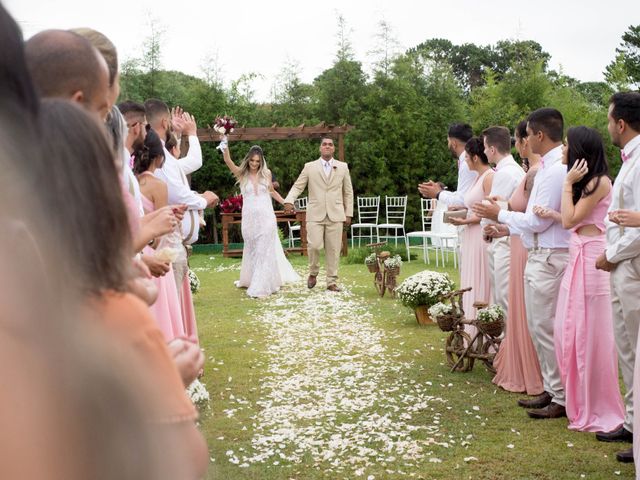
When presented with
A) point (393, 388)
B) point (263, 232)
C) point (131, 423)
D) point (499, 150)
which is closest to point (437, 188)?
point (499, 150)

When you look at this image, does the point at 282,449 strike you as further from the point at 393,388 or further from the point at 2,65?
the point at 2,65

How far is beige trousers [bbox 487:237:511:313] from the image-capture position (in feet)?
22.1

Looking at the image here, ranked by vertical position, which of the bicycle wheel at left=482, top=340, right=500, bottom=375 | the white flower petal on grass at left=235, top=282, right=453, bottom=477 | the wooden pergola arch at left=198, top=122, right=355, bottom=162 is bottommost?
the white flower petal on grass at left=235, top=282, right=453, bottom=477

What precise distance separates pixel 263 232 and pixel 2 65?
11.9m

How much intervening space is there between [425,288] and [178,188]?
4091 millimetres

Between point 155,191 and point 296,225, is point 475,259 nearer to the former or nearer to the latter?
point 155,191

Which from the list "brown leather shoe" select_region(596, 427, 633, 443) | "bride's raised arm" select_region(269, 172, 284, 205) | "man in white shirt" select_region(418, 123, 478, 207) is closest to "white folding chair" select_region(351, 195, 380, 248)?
"bride's raised arm" select_region(269, 172, 284, 205)

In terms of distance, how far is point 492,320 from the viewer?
21.6 feet

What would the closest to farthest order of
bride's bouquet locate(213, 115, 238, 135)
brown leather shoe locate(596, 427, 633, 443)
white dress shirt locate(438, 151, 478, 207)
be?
1. brown leather shoe locate(596, 427, 633, 443)
2. white dress shirt locate(438, 151, 478, 207)
3. bride's bouquet locate(213, 115, 238, 135)

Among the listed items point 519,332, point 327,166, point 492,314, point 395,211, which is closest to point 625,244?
point 519,332

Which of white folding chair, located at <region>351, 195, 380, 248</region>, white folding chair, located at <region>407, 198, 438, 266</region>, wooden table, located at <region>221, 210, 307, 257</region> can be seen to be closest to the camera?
white folding chair, located at <region>407, 198, 438, 266</region>

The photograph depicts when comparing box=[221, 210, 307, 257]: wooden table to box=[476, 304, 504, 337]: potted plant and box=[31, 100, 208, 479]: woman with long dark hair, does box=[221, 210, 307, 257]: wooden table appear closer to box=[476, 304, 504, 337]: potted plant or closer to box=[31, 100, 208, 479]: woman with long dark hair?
box=[476, 304, 504, 337]: potted plant

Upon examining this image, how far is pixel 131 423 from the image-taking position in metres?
1.05

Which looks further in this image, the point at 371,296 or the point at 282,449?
the point at 371,296
